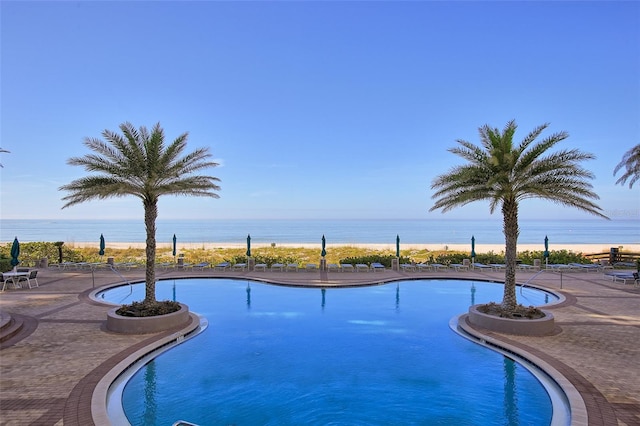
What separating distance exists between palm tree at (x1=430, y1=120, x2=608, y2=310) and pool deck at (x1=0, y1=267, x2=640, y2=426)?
2.38 metres

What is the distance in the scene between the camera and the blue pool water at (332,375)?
249 inches

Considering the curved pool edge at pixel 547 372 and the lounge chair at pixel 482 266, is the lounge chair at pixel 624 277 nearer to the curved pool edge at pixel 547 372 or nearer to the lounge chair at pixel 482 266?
the lounge chair at pixel 482 266

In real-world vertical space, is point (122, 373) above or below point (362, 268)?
below

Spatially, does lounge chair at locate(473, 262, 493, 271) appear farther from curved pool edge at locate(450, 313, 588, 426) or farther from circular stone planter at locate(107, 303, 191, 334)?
circular stone planter at locate(107, 303, 191, 334)

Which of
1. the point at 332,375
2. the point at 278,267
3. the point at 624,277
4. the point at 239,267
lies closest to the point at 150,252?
the point at 332,375

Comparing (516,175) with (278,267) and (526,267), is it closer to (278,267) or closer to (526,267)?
(526,267)

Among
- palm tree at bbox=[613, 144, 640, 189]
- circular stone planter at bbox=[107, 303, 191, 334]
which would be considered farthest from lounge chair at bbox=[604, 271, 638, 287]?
circular stone planter at bbox=[107, 303, 191, 334]

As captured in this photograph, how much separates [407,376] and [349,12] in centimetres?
2029

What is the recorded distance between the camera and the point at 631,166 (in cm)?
1656

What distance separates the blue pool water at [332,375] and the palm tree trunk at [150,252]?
2164 millimetres

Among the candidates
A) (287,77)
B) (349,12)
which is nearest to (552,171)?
(349,12)

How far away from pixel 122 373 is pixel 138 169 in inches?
235

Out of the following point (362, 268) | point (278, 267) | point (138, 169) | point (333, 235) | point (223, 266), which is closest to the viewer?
point (138, 169)

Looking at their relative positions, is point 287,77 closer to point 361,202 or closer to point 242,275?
point 242,275
